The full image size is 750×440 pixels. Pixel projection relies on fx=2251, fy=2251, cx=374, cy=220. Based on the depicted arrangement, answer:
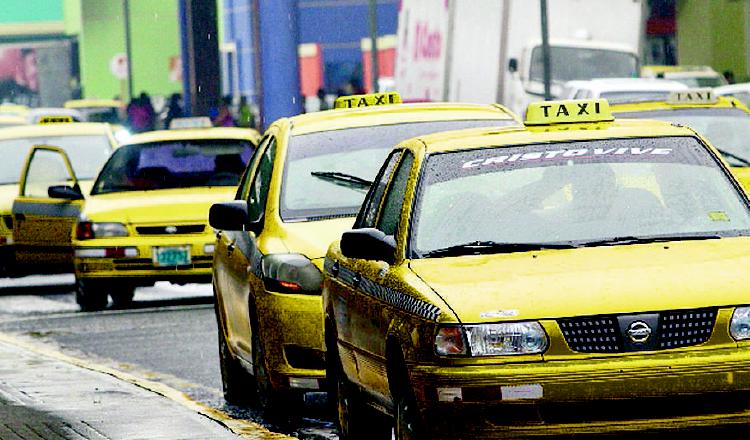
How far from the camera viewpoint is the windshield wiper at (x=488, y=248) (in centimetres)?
814

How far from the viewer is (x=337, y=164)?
1213 centimetres

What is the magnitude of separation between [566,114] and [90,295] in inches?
442

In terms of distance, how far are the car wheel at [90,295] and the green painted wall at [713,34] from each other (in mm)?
32836

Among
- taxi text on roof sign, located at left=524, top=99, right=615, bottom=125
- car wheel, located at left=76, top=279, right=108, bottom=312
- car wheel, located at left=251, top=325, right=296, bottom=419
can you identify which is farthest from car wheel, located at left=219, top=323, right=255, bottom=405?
car wheel, located at left=76, top=279, right=108, bottom=312

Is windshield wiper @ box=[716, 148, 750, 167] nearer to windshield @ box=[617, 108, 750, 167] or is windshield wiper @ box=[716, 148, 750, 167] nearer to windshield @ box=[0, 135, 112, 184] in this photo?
windshield @ box=[617, 108, 750, 167]

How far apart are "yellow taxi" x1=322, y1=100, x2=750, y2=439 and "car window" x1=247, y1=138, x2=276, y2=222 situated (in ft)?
7.46

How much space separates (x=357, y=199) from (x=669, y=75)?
103ft

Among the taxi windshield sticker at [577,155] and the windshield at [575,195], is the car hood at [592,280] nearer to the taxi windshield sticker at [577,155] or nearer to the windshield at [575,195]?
the windshield at [575,195]

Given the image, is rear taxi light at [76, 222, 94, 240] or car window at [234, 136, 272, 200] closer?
car window at [234, 136, 272, 200]

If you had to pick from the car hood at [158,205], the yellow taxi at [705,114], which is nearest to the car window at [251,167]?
the yellow taxi at [705,114]

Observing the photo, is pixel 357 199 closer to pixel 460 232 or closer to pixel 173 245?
pixel 460 232

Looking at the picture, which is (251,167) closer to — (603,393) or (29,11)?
(603,393)

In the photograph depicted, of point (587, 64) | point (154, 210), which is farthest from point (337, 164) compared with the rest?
point (587, 64)

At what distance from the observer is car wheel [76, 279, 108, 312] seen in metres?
19.6
